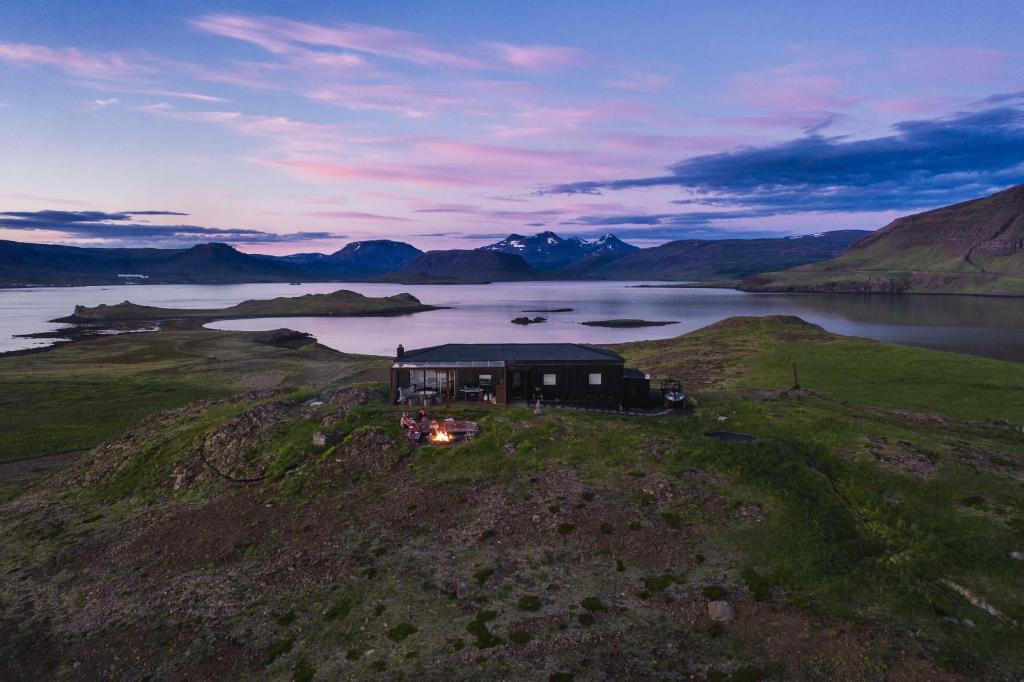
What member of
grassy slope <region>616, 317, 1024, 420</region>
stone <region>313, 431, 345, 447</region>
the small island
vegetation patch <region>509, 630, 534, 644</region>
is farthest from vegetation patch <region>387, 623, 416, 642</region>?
the small island

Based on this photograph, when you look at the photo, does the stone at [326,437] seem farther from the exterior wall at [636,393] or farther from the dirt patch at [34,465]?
the dirt patch at [34,465]

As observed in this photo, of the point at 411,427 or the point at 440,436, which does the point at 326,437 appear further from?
the point at 440,436

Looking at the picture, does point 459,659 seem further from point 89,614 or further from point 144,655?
point 89,614

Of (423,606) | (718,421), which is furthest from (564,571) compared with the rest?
(718,421)

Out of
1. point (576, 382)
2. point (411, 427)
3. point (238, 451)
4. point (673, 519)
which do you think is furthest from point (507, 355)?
point (673, 519)

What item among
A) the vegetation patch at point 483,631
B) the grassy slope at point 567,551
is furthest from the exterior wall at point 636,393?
the vegetation patch at point 483,631

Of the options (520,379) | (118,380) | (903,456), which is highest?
(520,379)

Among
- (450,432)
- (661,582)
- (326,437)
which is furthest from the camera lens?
(326,437)
